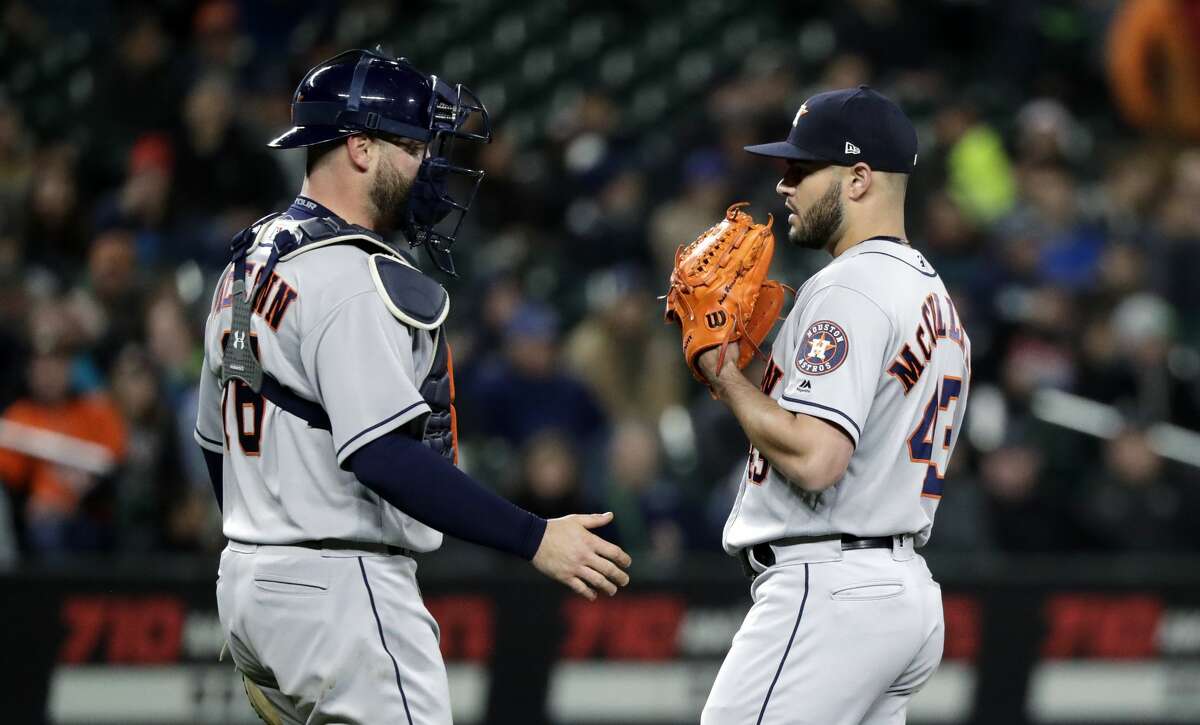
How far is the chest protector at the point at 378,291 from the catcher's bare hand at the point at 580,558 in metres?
0.34

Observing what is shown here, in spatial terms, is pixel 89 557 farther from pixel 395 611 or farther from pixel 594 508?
pixel 395 611

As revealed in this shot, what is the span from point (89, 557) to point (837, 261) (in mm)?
4738

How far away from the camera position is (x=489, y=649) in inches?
296

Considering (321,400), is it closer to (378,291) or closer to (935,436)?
(378,291)

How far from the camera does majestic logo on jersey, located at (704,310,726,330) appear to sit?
407 cm

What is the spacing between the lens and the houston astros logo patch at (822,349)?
12.9 ft

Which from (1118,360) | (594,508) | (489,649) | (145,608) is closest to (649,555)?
(594,508)

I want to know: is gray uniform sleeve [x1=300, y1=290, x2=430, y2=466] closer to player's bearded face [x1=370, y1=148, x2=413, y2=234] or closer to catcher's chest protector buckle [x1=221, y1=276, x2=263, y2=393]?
catcher's chest protector buckle [x1=221, y1=276, x2=263, y2=393]

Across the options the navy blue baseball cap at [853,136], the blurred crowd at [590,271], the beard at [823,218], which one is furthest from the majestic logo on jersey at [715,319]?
the blurred crowd at [590,271]

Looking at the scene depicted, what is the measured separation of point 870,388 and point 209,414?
1652 millimetres

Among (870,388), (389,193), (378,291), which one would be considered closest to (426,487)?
(378,291)

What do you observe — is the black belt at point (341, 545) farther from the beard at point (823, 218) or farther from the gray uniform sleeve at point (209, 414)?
the beard at point (823, 218)

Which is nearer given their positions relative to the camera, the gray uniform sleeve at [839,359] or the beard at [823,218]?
the gray uniform sleeve at [839,359]

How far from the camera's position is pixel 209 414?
13.8 ft
